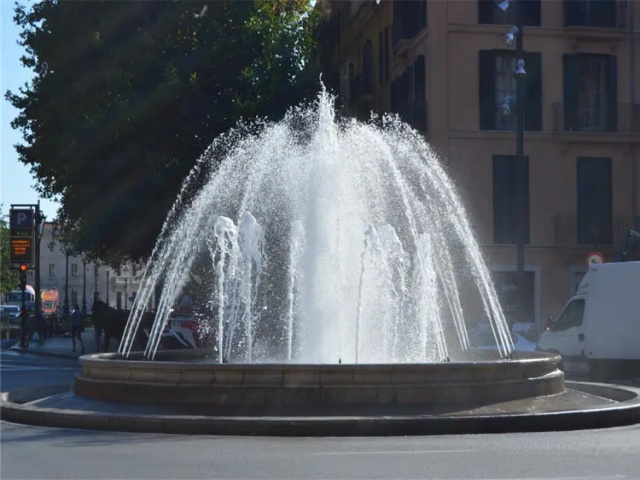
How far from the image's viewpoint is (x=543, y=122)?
37.7 meters

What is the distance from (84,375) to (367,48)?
1300 inches

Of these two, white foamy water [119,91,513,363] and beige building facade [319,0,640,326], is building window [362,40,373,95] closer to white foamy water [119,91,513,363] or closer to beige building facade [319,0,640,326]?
beige building facade [319,0,640,326]

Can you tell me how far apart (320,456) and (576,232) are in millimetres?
27634

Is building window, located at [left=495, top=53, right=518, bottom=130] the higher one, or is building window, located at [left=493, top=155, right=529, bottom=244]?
building window, located at [left=495, top=53, right=518, bottom=130]

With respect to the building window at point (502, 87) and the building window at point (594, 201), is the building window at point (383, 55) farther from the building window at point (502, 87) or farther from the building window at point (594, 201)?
the building window at point (594, 201)

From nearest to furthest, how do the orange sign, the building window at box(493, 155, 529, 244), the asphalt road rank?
the asphalt road < the building window at box(493, 155, 529, 244) < the orange sign

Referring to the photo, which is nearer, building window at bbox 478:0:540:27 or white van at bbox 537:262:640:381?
white van at bbox 537:262:640:381

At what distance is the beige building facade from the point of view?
3700cm

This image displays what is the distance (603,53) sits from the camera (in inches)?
1508

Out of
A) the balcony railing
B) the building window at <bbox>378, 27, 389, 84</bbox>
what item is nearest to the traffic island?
the balcony railing

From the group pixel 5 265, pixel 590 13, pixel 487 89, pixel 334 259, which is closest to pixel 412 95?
pixel 487 89

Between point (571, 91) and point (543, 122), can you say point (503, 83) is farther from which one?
point (571, 91)

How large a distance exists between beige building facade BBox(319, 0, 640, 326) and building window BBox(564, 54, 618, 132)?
32 mm

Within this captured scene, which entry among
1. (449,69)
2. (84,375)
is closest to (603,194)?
(449,69)
